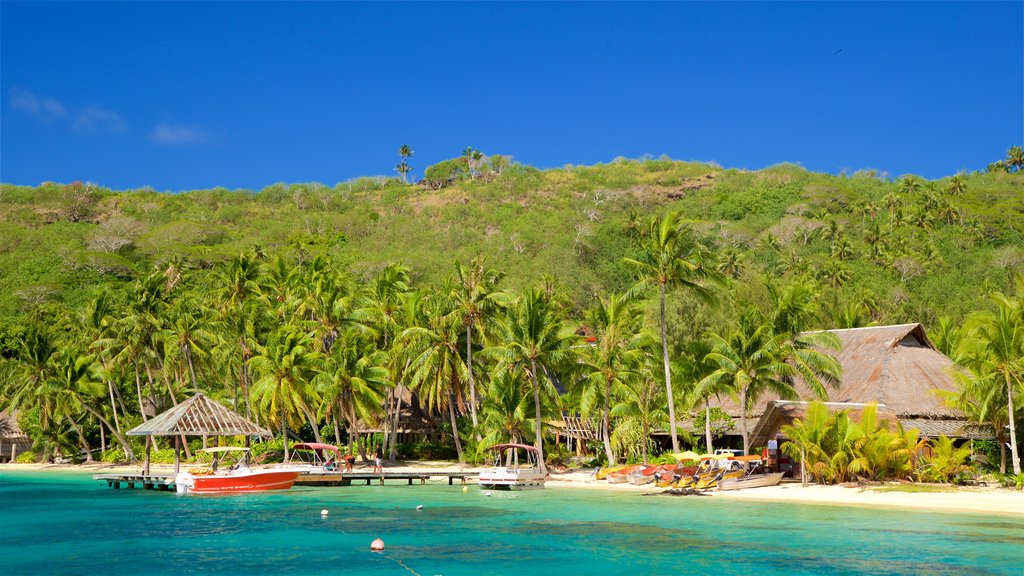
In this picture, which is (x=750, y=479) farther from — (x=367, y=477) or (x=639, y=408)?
(x=367, y=477)

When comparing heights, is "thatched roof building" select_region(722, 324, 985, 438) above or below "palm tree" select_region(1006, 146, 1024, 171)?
below

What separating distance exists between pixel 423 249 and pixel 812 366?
2647 inches

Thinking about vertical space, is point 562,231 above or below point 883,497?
above

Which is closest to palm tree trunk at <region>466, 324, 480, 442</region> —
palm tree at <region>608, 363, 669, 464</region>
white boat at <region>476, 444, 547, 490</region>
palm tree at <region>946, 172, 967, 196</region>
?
white boat at <region>476, 444, 547, 490</region>

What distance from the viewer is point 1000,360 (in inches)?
1194

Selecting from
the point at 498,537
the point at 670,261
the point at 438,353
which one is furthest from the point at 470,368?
the point at 498,537

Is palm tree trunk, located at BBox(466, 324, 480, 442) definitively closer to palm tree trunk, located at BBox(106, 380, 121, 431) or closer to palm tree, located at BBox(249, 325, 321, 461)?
palm tree, located at BBox(249, 325, 321, 461)

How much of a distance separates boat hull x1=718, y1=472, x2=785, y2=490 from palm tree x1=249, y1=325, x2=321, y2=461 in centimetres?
2189

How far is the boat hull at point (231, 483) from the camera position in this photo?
37.8m

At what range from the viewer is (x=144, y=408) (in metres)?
59.0

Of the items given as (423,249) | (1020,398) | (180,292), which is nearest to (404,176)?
(423,249)

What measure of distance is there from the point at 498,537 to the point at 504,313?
23059 mm

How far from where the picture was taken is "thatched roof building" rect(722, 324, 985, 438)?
36378 mm

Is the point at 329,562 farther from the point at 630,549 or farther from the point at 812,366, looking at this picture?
the point at 812,366
